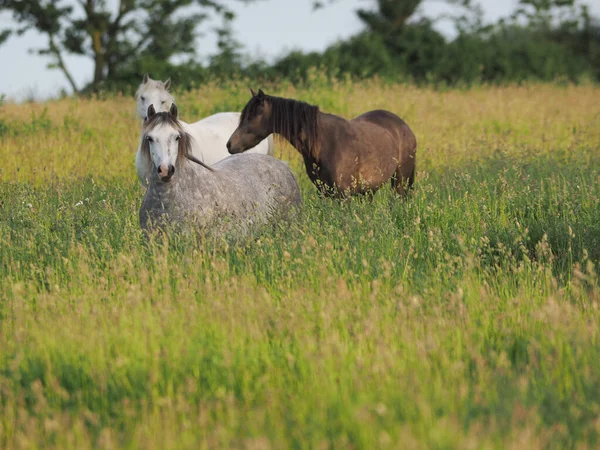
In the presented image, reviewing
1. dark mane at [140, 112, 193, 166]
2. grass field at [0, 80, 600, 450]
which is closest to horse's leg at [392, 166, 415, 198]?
grass field at [0, 80, 600, 450]

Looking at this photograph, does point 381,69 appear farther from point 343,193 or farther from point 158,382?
point 158,382

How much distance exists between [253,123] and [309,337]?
16.0 feet

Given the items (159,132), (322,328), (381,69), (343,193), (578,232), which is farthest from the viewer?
(381,69)

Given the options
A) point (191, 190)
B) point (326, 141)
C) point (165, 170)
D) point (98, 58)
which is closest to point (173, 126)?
point (165, 170)

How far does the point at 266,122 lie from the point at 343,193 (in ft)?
4.27

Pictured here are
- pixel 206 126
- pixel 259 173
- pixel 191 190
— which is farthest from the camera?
pixel 206 126

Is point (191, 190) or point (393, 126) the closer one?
point (191, 190)

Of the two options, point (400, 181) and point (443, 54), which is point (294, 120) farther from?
point (443, 54)

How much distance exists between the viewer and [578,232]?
674 centimetres

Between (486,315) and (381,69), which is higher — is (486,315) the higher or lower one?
the lower one

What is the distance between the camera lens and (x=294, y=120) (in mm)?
8367

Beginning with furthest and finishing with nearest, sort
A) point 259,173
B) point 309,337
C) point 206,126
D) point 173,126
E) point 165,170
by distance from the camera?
point 206,126 → point 259,173 → point 173,126 → point 165,170 → point 309,337

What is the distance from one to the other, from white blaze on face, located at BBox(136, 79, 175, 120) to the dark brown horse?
2.46 m

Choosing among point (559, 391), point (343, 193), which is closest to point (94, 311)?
point (559, 391)
